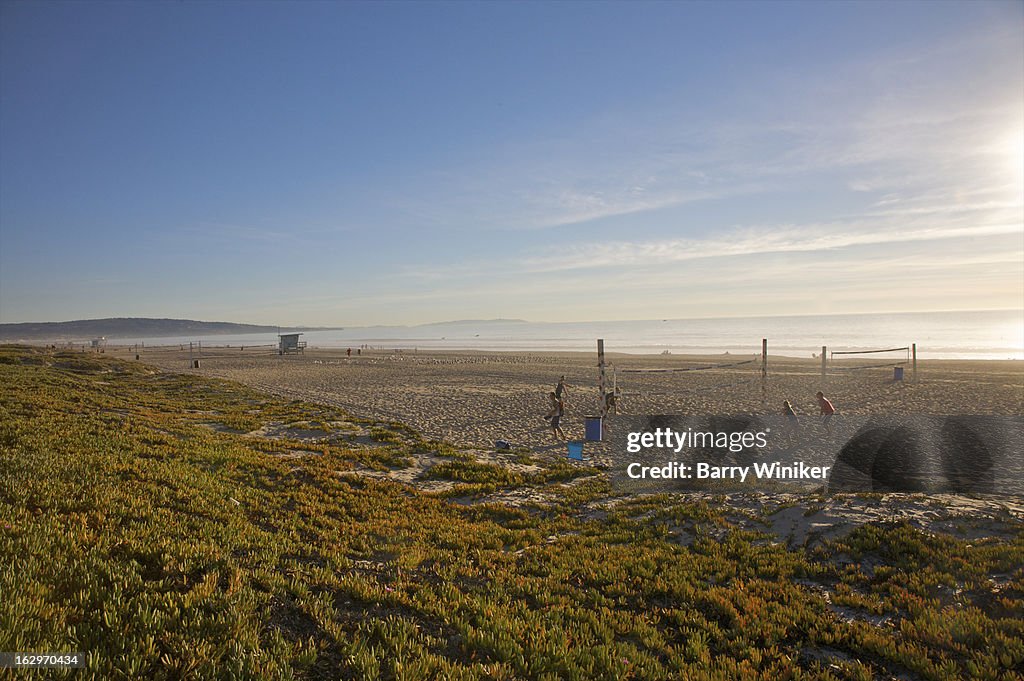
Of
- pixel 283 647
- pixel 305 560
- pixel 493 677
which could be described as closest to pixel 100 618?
pixel 283 647

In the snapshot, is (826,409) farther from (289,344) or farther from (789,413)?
(289,344)

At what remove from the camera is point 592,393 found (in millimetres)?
27781

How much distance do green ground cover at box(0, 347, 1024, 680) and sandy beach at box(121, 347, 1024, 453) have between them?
332 inches

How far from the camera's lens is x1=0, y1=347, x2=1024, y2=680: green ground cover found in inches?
156

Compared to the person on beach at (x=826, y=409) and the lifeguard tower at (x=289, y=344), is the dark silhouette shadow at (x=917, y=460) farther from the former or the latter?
the lifeguard tower at (x=289, y=344)

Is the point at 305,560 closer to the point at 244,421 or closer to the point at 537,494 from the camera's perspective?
the point at 537,494

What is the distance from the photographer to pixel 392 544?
7.04 metres

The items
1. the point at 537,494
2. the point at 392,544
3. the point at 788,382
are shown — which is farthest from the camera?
the point at 788,382

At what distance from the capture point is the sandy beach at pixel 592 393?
19.5 m

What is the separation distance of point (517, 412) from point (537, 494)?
11.2 metres

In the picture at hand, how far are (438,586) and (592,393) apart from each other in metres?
22.8

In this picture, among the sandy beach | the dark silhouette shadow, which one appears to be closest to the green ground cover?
the dark silhouette shadow

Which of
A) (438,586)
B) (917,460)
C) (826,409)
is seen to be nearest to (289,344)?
(826,409)
